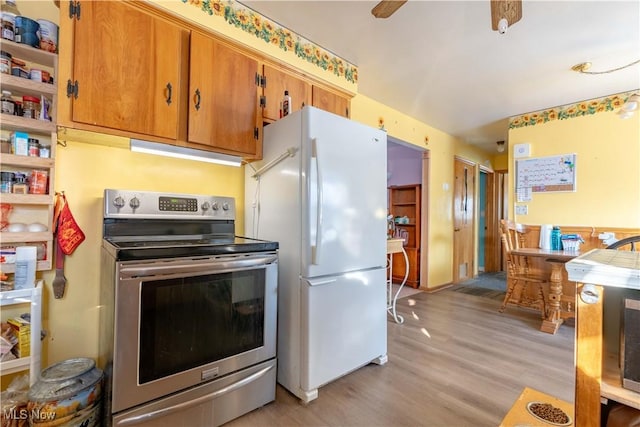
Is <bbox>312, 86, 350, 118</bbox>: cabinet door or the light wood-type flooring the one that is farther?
<bbox>312, 86, 350, 118</bbox>: cabinet door

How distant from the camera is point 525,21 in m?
2.07

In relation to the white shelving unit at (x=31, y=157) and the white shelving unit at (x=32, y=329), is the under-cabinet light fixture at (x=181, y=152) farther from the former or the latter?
the white shelving unit at (x=32, y=329)

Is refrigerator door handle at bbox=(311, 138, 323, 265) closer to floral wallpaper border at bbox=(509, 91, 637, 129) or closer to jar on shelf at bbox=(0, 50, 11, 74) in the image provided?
jar on shelf at bbox=(0, 50, 11, 74)

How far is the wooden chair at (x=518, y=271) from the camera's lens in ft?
10.9

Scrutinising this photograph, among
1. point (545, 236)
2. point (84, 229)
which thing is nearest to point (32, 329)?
point (84, 229)

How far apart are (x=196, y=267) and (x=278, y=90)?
4.57 ft

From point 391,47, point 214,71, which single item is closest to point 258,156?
point 214,71

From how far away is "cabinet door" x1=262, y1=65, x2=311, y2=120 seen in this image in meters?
2.06

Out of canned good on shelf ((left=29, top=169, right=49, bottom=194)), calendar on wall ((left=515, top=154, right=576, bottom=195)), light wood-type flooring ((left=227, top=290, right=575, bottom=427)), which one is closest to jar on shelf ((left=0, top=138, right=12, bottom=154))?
canned good on shelf ((left=29, top=169, right=49, bottom=194))

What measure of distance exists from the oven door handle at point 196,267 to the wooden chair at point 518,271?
2909 millimetres

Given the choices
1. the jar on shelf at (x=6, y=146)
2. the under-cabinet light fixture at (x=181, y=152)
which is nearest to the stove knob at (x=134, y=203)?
the under-cabinet light fixture at (x=181, y=152)

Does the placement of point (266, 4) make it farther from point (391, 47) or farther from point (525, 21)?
point (525, 21)

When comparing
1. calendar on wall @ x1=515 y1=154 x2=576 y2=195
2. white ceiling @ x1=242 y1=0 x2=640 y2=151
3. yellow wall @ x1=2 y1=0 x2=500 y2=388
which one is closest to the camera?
yellow wall @ x1=2 y1=0 x2=500 y2=388

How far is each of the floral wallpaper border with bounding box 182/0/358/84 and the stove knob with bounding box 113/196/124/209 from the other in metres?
1.20
